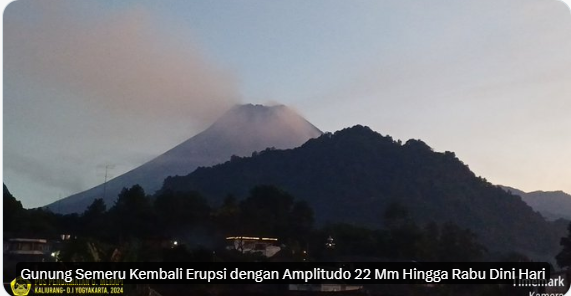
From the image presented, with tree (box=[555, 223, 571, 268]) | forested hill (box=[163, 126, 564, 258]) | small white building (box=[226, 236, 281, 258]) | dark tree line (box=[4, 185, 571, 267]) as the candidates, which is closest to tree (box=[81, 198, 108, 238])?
dark tree line (box=[4, 185, 571, 267])

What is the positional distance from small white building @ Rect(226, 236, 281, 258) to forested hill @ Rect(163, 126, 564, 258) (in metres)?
5.38

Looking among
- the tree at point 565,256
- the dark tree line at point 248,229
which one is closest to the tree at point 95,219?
the dark tree line at point 248,229

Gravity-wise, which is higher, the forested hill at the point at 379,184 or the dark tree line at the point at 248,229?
the forested hill at the point at 379,184

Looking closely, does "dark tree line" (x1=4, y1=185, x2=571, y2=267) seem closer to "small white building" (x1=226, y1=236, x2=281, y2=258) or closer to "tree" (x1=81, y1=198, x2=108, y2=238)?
"tree" (x1=81, y1=198, x2=108, y2=238)

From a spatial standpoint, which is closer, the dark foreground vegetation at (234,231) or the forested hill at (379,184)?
the dark foreground vegetation at (234,231)

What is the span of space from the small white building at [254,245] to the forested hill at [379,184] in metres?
5.38

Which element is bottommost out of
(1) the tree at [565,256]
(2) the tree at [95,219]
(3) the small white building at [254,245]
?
(1) the tree at [565,256]

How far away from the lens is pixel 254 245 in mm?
13164

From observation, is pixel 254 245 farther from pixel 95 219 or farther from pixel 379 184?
pixel 379 184

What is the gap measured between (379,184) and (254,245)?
12513 mm

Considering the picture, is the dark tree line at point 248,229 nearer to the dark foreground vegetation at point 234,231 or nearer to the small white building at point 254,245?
the dark foreground vegetation at point 234,231

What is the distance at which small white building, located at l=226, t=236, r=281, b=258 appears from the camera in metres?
12.8

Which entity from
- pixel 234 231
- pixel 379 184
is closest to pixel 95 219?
pixel 234 231

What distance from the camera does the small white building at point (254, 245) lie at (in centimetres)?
1277
